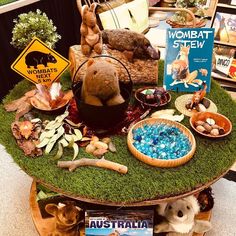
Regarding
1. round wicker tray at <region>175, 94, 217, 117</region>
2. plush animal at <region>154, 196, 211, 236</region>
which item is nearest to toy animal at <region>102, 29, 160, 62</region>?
round wicker tray at <region>175, 94, 217, 117</region>

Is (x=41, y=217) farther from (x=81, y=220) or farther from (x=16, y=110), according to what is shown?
(x=16, y=110)

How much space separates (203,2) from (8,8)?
230cm

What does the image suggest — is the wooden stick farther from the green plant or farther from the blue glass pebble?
the green plant

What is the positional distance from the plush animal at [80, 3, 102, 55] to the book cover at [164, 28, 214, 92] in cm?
35

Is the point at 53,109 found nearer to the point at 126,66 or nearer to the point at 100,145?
the point at 100,145

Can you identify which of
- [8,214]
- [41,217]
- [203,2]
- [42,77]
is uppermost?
[42,77]

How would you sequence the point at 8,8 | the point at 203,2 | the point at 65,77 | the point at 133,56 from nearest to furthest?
the point at 133,56 < the point at 65,77 < the point at 8,8 < the point at 203,2

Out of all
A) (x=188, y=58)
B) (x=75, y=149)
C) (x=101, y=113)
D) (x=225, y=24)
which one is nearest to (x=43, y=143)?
(x=75, y=149)

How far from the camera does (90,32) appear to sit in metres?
1.44

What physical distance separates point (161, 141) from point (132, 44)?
1.91ft

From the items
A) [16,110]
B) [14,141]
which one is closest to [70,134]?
[14,141]

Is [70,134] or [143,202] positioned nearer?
[143,202]

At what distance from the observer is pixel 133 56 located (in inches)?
60.1

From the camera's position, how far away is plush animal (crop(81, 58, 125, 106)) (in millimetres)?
1129
